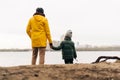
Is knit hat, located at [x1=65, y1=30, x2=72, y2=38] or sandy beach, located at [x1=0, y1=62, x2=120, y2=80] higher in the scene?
knit hat, located at [x1=65, y1=30, x2=72, y2=38]

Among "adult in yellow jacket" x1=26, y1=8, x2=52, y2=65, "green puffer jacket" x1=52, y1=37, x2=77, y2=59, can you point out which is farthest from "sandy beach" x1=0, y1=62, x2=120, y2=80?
"green puffer jacket" x1=52, y1=37, x2=77, y2=59

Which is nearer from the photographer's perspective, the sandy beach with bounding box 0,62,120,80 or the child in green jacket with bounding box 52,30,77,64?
the sandy beach with bounding box 0,62,120,80

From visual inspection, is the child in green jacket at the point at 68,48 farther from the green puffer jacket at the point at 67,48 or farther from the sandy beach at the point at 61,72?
the sandy beach at the point at 61,72

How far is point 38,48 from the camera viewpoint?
1417cm

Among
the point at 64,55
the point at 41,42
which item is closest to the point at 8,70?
the point at 41,42

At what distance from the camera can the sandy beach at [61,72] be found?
1216cm

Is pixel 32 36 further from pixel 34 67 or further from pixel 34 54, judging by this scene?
pixel 34 67

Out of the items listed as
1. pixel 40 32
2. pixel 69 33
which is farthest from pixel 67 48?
pixel 40 32

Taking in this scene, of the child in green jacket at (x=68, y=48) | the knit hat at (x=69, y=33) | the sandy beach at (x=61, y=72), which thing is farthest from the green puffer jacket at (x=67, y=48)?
the sandy beach at (x=61, y=72)

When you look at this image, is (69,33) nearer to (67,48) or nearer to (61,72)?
(67,48)

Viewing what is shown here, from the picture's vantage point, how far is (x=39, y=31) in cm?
1406

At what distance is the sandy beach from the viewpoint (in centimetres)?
1216

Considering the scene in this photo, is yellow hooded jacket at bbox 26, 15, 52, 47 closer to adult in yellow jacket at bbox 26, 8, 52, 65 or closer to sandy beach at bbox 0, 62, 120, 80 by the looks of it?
adult in yellow jacket at bbox 26, 8, 52, 65

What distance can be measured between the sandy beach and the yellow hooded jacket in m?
1.32
